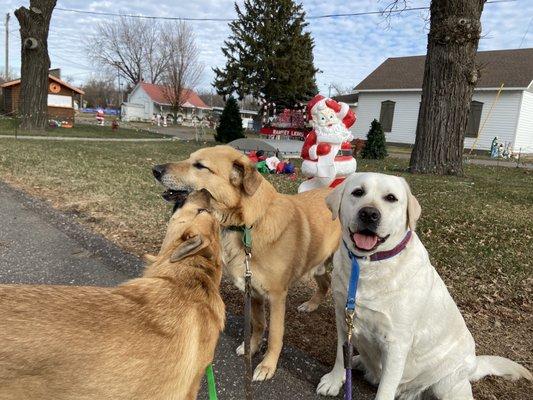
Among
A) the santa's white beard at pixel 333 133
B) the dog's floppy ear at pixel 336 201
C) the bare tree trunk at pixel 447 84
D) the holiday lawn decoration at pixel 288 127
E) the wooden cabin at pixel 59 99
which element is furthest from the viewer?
the wooden cabin at pixel 59 99

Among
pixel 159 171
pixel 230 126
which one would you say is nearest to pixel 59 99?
pixel 230 126

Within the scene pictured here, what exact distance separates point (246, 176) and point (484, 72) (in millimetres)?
35988

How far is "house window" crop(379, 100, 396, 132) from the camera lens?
36.4 metres

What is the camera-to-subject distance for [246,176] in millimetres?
3434

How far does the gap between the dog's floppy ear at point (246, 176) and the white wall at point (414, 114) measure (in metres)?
32.9

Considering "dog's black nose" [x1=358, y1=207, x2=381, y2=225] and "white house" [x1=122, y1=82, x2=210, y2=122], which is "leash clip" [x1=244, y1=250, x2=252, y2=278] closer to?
"dog's black nose" [x1=358, y1=207, x2=381, y2=225]

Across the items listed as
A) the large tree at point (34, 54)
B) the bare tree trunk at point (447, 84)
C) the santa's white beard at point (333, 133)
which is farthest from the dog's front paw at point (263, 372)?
the large tree at point (34, 54)

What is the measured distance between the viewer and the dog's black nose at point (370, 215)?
2.65 meters

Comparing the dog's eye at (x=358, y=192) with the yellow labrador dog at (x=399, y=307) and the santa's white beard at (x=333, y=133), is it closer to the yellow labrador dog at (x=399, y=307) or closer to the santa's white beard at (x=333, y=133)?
the yellow labrador dog at (x=399, y=307)

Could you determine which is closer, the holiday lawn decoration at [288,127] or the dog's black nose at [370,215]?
the dog's black nose at [370,215]

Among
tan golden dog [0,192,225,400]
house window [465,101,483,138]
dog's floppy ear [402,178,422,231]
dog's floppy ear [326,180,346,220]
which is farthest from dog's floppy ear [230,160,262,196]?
house window [465,101,483,138]

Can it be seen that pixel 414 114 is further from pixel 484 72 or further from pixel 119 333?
pixel 119 333

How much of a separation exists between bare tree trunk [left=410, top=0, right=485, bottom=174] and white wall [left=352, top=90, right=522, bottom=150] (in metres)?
21.1

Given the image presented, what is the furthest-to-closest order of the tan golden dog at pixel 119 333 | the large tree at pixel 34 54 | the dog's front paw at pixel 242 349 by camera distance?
the large tree at pixel 34 54, the dog's front paw at pixel 242 349, the tan golden dog at pixel 119 333
